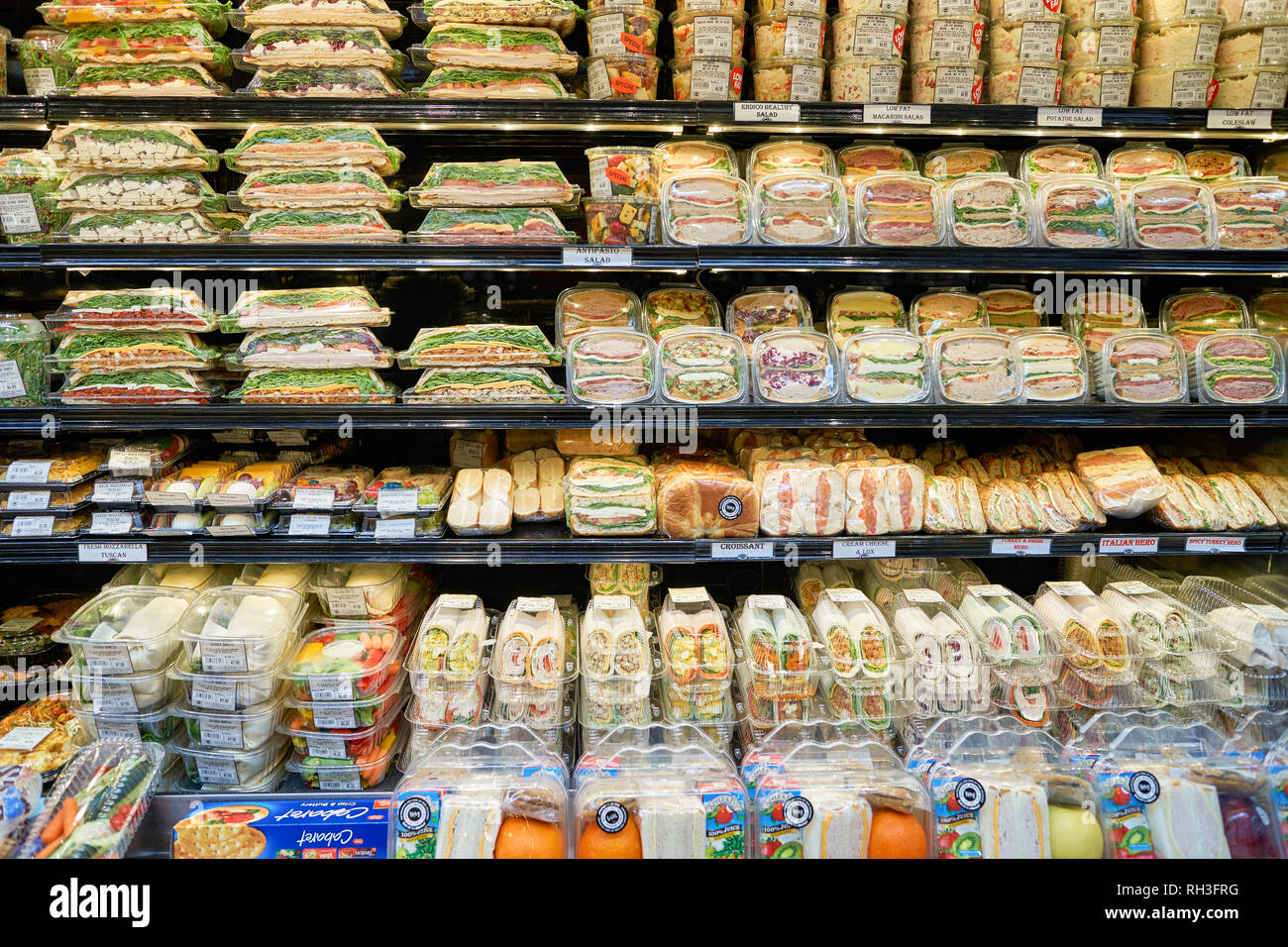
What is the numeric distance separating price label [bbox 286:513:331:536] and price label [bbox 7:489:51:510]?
71cm

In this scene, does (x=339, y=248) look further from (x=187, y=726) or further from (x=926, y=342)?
(x=926, y=342)

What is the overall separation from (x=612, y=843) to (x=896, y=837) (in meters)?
0.77

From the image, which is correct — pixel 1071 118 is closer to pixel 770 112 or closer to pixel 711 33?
pixel 770 112

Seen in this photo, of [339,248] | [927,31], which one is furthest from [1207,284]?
[339,248]

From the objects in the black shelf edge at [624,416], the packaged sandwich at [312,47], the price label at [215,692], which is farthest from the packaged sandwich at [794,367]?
the price label at [215,692]

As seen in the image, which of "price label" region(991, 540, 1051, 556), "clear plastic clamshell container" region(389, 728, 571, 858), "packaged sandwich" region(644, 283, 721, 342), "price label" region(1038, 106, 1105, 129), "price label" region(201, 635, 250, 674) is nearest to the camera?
"clear plastic clamshell container" region(389, 728, 571, 858)

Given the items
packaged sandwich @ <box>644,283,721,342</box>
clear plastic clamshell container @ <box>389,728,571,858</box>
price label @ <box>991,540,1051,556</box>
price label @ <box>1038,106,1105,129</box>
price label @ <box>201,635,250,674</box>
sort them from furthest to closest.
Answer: packaged sandwich @ <box>644,283,721,342</box> < price label @ <box>991,540,1051,556</box> < price label @ <box>1038,106,1105,129</box> < price label @ <box>201,635,250,674</box> < clear plastic clamshell container @ <box>389,728,571,858</box>

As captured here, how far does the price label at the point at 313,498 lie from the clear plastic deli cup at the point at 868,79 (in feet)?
6.71

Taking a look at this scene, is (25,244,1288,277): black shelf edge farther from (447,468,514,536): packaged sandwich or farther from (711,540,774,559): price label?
(711,540,774,559): price label

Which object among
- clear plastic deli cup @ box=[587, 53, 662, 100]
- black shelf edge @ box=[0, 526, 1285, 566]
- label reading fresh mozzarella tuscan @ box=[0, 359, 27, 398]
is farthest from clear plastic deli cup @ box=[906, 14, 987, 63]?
label reading fresh mozzarella tuscan @ box=[0, 359, 27, 398]

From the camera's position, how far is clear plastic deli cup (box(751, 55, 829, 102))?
7.55ft

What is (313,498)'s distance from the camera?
2318 mm

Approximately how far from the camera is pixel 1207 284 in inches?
110
